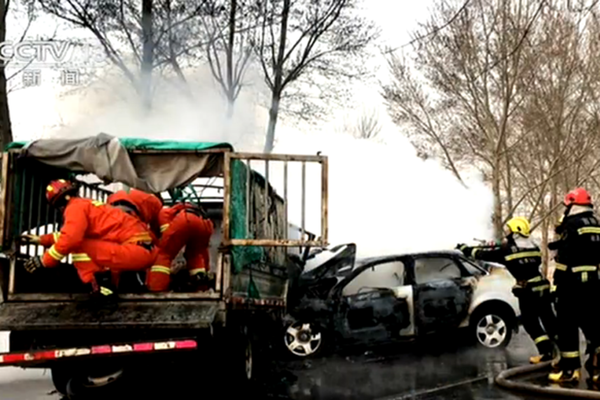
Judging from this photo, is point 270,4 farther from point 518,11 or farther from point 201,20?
point 518,11

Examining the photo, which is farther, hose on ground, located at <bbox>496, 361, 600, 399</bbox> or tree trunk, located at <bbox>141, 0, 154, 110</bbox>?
tree trunk, located at <bbox>141, 0, 154, 110</bbox>

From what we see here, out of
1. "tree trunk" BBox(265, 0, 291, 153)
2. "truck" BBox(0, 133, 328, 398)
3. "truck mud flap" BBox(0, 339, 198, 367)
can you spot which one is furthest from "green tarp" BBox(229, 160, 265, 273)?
"tree trunk" BBox(265, 0, 291, 153)

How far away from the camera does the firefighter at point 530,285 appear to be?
770 cm

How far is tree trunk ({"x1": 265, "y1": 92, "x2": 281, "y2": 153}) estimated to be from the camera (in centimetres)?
1620

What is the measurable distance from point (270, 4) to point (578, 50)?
767 cm

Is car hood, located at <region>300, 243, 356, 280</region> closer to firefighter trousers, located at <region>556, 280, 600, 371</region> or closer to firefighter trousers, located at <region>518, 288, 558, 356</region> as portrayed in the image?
firefighter trousers, located at <region>518, 288, 558, 356</region>

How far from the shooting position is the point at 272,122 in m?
16.4

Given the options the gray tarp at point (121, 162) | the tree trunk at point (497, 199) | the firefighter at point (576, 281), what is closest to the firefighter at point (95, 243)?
the gray tarp at point (121, 162)

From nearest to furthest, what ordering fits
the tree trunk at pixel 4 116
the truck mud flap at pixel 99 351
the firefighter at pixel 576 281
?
the truck mud flap at pixel 99 351
the firefighter at pixel 576 281
the tree trunk at pixel 4 116

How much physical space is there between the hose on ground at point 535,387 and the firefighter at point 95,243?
12.1ft

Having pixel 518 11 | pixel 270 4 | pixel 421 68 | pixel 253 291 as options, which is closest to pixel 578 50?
pixel 518 11

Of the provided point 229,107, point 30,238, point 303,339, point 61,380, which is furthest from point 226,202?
point 229,107

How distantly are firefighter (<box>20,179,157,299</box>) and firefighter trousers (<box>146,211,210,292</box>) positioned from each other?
43 centimetres

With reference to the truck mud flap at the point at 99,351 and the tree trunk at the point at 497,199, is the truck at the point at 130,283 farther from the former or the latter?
the tree trunk at the point at 497,199
